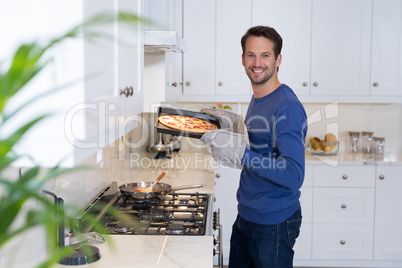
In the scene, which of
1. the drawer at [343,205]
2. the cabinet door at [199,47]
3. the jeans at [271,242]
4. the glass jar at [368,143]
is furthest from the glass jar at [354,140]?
the jeans at [271,242]

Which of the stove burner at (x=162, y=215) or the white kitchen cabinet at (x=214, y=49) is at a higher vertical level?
→ the white kitchen cabinet at (x=214, y=49)

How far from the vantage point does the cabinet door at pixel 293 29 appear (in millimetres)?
3768

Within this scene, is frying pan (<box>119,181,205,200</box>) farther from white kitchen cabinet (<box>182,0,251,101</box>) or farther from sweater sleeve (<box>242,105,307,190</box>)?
white kitchen cabinet (<box>182,0,251,101</box>)

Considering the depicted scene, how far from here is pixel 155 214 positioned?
6.89 ft

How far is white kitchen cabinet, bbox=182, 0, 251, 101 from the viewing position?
379cm

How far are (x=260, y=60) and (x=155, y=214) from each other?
2.80 ft

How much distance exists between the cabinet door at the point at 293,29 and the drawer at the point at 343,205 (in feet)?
2.70

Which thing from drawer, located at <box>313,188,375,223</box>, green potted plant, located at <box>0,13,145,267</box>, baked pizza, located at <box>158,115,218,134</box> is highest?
green potted plant, located at <box>0,13,145,267</box>

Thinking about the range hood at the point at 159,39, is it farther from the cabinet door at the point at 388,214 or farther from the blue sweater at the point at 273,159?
the cabinet door at the point at 388,214

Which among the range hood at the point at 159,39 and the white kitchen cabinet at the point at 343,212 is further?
the white kitchen cabinet at the point at 343,212

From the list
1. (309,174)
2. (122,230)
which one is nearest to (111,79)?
(122,230)

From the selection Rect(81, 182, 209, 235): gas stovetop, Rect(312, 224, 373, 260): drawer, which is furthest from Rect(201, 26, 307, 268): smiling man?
Rect(312, 224, 373, 260): drawer

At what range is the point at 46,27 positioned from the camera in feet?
3.08

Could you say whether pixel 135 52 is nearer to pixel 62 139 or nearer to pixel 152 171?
pixel 62 139
